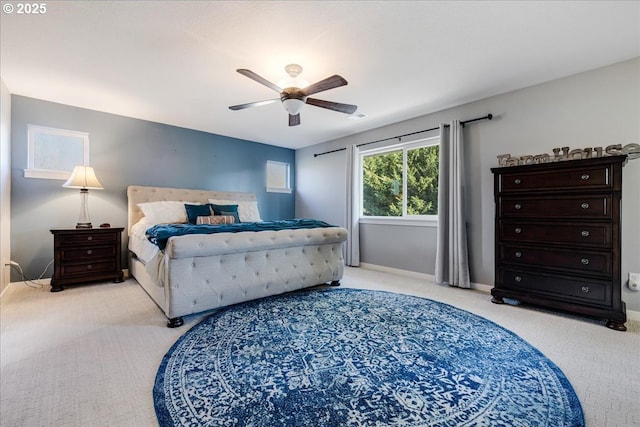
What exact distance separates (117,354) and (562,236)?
12.6 feet

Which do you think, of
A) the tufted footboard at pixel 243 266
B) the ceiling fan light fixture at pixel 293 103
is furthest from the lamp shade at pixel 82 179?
the ceiling fan light fixture at pixel 293 103

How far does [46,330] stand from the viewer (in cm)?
225

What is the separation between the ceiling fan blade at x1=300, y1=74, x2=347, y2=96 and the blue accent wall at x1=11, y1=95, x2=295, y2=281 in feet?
10.3

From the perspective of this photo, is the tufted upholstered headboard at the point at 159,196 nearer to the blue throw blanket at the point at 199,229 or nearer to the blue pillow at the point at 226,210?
the blue pillow at the point at 226,210

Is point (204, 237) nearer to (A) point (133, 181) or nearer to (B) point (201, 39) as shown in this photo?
(B) point (201, 39)

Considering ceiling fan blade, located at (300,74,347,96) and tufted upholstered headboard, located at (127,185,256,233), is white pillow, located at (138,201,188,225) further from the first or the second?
ceiling fan blade, located at (300,74,347,96)

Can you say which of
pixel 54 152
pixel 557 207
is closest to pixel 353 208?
pixel 557 207

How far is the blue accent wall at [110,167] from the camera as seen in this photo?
3521 mm

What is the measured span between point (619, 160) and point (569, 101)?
36.4 inches

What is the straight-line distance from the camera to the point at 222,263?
2.62 metres

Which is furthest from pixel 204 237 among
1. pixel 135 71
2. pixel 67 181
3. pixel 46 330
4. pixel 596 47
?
pixel 596 47

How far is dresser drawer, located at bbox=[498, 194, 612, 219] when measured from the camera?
2422mm

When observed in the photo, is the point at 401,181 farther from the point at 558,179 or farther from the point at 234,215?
the point at 234,215

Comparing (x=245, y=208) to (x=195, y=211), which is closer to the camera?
(x=195, y=211)
